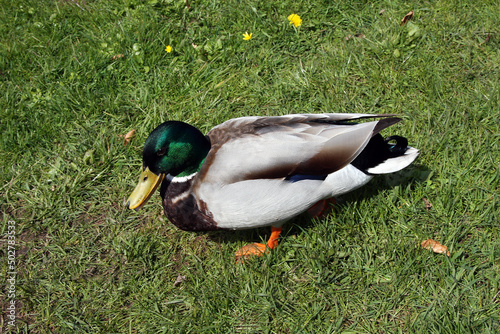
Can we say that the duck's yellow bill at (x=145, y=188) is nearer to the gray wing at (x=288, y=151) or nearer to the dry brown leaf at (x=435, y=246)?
the gray wing at (x=288, y=151)

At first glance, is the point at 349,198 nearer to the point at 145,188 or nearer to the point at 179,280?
the point at 179,280

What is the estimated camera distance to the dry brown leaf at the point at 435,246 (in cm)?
277

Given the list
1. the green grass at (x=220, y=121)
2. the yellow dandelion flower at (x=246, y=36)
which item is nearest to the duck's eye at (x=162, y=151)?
the green grass at (x=220, y=121)

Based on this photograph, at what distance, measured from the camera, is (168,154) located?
2.64 metres

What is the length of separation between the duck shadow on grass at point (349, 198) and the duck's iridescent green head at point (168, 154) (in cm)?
62

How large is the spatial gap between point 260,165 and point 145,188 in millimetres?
743

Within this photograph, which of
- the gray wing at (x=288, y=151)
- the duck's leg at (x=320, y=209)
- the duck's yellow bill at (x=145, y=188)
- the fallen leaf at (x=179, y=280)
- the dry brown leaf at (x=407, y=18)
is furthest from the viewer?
the dry brown leaf at (x=407, y=18)

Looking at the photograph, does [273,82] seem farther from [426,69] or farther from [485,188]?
[485,188]

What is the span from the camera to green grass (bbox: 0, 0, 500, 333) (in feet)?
8.91

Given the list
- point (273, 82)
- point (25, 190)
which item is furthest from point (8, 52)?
point (273, 82)

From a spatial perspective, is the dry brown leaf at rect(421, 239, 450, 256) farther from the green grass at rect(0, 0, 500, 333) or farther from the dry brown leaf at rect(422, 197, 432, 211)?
the dry brown leaf at rect(422, 197, 432, 211)

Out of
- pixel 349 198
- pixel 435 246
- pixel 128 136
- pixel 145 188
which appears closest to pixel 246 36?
Result: pixel 128 136

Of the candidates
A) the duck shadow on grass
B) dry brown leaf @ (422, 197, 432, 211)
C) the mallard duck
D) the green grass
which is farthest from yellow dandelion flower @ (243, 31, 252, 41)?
dry brown leaf @ (422, 197, 432, 211)

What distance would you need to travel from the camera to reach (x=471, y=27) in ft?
13.0
